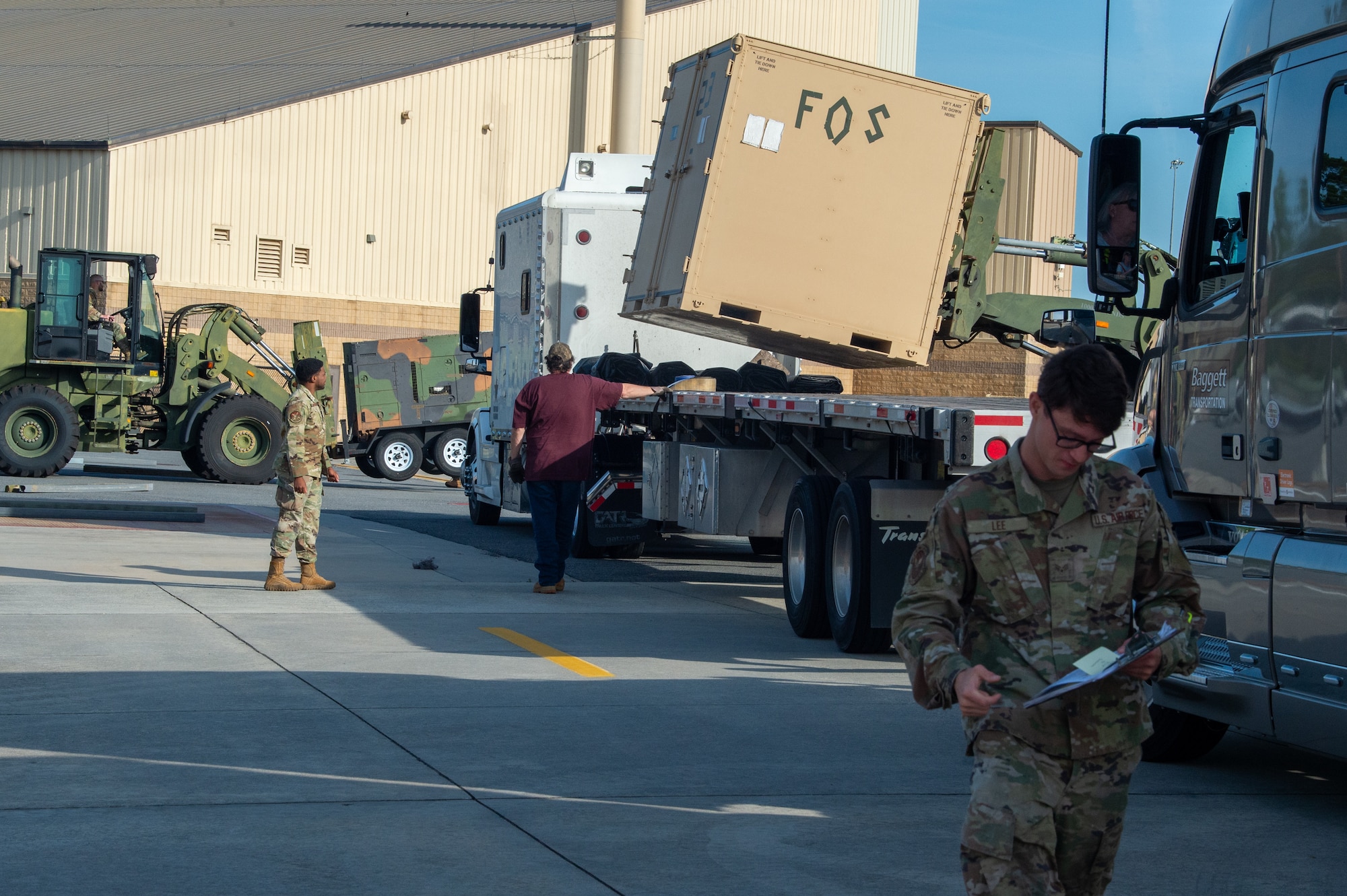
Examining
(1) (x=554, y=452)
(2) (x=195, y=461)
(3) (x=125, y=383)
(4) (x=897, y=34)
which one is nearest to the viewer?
(1) (x=554, y=452)

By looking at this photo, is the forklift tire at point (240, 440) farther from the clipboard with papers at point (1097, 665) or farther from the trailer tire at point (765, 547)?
the clipboard with papers at point (1097, 665)

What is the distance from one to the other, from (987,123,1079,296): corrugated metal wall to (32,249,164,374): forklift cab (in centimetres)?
2095

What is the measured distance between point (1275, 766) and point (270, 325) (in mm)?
33026

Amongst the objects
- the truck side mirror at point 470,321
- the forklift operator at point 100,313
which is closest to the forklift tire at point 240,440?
the forklift operator at point 100,313

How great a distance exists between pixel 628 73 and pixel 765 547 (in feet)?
74.4

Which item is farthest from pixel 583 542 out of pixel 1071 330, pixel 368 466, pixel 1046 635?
pixel 368 466

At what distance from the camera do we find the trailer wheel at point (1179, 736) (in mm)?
6703

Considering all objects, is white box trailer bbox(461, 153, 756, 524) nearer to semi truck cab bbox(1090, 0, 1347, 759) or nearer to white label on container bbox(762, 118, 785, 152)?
white label on container bbox(762, 118, 785, 152)

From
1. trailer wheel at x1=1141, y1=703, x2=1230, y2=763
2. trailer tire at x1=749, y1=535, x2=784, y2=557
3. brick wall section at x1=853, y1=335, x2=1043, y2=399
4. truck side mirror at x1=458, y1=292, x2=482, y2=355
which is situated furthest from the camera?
brick wall section at x1=853, y1=335, x2=1043, y2=399

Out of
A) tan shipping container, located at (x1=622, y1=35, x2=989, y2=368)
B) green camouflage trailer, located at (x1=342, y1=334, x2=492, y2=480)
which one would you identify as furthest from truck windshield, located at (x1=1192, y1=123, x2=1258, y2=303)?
green camouflage trailer, located at (x1=342, y1=334, x2=492, y2=480)

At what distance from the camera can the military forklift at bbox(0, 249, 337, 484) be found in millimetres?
22562

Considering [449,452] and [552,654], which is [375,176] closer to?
[449,452]

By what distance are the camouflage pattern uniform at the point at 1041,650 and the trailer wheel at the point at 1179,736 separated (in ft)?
11.0

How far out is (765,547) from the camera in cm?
1631
